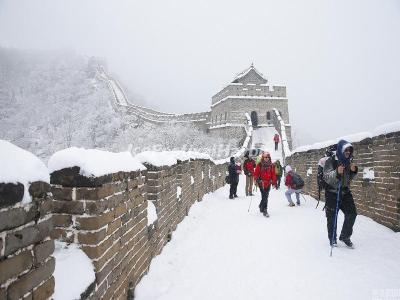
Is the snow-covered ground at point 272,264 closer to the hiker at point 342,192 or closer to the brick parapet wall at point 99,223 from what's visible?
the hiker at point 342,192

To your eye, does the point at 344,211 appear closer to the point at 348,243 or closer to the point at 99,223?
the point at 348,243

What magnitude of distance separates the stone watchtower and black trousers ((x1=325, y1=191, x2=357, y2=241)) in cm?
3968

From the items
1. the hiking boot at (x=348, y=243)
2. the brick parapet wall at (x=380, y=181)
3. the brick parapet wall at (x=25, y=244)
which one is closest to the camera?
the brick parapet wall at (x=25, y=244)

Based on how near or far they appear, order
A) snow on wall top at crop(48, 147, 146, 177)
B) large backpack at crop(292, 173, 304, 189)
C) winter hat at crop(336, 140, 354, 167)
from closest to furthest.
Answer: snow on wall top at crop(48, 147, 146, 177), winter hat at crop(336, 140, 354, 167), large backpack at crop(292, 173, 304, 189)

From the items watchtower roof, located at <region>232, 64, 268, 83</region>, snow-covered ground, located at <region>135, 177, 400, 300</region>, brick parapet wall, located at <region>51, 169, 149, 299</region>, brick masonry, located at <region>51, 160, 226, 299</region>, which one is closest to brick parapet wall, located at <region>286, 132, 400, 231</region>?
snow-covered ground, located at <region>135, 177, 400, 300</region>

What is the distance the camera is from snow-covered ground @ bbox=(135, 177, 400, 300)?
3.75m

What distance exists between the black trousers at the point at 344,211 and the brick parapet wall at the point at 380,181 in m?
0.92

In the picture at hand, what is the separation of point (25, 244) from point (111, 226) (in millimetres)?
1306

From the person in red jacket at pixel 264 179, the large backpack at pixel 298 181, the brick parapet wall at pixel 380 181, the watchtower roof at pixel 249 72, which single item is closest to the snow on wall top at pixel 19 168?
the brick parapet wall at pixel 380 181

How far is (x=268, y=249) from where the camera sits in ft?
18.0

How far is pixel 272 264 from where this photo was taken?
15.5 feet

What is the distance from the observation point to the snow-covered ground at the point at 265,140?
34.5 m

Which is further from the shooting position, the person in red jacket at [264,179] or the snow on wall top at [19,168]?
the person in red jacket at [264,179]

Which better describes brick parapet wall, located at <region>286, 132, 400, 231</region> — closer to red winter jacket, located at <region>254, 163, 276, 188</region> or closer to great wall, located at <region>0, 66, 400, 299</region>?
great wall, located at <region>0, 66, 400, 299</region>
